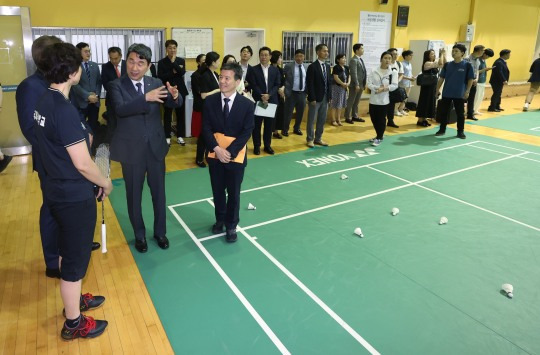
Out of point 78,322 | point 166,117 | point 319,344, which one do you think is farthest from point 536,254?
point 166,117

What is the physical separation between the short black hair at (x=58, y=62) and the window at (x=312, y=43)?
27.0ft

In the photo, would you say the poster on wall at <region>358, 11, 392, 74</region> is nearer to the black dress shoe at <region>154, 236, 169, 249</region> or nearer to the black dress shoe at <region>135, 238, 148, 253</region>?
the black dress shoe at <region>154, 236, 169, 249</region>

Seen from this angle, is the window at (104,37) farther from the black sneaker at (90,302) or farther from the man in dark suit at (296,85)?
the black sneaker at (90,302)

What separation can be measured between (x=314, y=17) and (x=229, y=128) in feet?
23.9

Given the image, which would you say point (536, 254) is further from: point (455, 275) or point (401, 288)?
point (401, 288)

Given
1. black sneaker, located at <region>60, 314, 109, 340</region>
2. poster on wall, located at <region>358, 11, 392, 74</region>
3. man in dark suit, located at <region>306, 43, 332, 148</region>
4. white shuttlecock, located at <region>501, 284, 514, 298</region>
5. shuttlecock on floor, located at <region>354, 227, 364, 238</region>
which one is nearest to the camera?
black sneaker, located at <region>60, 314, 109, 340</region>

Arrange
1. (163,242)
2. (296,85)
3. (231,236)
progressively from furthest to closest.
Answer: (296,85) < (231,236) < (163,242)

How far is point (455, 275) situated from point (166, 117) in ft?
19.3

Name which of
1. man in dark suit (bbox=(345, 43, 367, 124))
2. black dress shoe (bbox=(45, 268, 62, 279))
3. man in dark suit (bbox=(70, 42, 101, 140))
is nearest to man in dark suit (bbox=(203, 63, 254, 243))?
black dress shoe (bbox=(45, 268, 62, 279))

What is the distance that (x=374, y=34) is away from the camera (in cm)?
1170

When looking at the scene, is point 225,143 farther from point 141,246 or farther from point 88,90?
point 88,90

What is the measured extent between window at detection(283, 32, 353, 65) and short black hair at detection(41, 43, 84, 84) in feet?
27.0

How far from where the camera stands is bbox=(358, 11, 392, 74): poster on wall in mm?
11438

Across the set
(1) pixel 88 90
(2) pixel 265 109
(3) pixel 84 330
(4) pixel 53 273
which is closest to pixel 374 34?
(2) pixel 265 109
